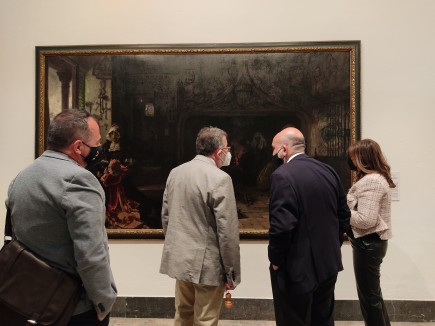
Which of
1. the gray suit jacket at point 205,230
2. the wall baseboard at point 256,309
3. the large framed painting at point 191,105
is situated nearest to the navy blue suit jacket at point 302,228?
the gray suit jacket at point 205,230

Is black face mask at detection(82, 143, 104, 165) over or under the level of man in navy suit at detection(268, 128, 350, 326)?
over

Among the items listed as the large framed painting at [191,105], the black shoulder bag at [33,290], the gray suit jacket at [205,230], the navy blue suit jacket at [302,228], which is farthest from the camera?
the large framed painting at [191,105]

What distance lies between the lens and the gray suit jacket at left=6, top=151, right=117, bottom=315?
1.87 m

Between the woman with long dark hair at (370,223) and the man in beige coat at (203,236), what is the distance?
1.15 metres

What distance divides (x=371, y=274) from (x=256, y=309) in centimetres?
158

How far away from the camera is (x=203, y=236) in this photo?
3.00 meters

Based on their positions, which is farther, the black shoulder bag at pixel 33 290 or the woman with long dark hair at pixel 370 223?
the woman with long dark hair at pixel 370 223

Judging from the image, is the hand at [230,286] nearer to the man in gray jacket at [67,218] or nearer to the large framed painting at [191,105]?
the man in gray jacket at [67,218]

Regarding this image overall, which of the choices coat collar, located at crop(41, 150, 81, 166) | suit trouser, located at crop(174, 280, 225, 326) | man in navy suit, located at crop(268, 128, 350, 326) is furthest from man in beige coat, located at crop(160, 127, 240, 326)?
coat collar, located at crop(41, 150, 81, 166)

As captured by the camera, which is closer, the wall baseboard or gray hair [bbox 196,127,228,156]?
gray hair [bbox 196,127,228,156]

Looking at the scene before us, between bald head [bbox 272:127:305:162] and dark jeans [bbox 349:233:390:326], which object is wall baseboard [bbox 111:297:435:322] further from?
bald head [bbox 272:127:305:162]

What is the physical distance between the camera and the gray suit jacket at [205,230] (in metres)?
2.95

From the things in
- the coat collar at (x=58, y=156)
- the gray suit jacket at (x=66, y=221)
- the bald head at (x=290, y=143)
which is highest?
the bald head at (x=290, y=143)

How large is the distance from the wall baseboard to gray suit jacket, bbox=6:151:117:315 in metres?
2.76
